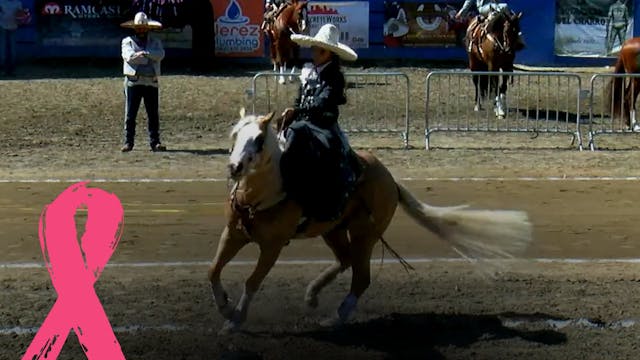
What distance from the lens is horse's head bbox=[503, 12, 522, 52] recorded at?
20.8 meters

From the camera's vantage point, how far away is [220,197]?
12797 millimetres

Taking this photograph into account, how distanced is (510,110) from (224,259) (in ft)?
47.0

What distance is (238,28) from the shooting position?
2659 centimetres

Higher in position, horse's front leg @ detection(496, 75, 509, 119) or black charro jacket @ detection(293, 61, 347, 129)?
black charro jacket @ detection(293, 61, 347, 129)

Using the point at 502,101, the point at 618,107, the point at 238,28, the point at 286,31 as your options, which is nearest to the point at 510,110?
the point at 502,101

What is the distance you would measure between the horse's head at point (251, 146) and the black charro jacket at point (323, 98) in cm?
50

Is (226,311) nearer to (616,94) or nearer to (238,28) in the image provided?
(616,94)

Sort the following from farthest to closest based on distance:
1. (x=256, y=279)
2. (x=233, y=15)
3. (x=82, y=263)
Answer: (x=233, y=15) < (x=256, y=279) < (x=82, y=263)

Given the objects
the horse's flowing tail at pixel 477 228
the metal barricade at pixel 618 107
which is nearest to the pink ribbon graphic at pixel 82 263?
the horse's flowing tail at pixel 477 228

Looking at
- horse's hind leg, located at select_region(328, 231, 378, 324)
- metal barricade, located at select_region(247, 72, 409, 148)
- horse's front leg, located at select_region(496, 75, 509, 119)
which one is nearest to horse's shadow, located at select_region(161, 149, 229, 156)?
metal barricade, located at select_region(247, 72, 409, 148)

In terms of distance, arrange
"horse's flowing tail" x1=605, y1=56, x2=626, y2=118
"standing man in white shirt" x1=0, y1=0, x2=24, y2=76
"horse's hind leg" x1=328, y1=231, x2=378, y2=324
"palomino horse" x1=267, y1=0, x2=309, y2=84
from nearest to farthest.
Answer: "horse's hind leg" x1=328, y1=231, x2=378, y2=324 → "horse's flowing tail" x1=605, y1=56, x2=626, y2=118 → "palomino horse" x1=267, y1=0, x2=309, y2=84 → "standing man in white shirt" x1=0, y1=0, x2=24, y2=76

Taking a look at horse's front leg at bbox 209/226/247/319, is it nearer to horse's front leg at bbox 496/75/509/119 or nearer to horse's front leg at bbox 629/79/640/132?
horse's front leg at bbox 629/79/640/132

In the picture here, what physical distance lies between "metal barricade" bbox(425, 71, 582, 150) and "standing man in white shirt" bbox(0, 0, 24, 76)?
31.8ft

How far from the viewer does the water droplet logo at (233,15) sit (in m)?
26.4
